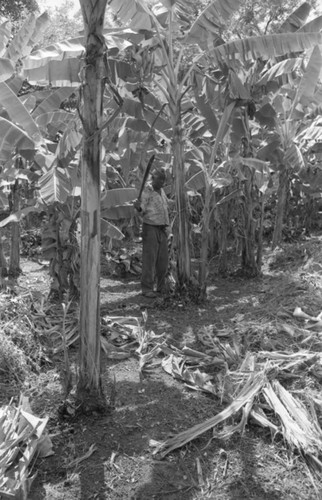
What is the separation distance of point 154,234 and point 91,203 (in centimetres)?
395

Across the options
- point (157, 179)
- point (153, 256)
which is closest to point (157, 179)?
point (157, 179)

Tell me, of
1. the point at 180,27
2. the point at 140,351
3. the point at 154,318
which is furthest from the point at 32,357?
the point at 180,27

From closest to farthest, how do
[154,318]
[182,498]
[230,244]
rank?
[182,498] → [154,318] → [230,244]

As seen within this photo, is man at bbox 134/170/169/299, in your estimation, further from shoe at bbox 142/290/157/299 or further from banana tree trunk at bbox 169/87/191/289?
banana tree trunk at bbox 169/87/191/289

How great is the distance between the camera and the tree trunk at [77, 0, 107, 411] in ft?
10.1

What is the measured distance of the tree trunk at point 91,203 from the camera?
10.1 feet

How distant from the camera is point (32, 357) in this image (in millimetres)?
4453

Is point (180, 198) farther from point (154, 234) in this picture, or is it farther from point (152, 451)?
Result: point (152, 451)

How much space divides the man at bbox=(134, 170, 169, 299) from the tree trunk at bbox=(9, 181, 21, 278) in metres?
2.34

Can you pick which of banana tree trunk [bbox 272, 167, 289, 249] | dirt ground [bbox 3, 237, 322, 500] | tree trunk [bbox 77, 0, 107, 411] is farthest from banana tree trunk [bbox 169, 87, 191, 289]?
banana tree trunk [bbox 272, 167, 289, 249]

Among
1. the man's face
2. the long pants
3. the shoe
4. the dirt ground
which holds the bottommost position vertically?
the dirt ground

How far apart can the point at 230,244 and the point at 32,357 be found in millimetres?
6762

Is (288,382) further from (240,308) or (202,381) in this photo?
(240,308)

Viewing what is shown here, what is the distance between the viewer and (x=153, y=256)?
720 centimetres
